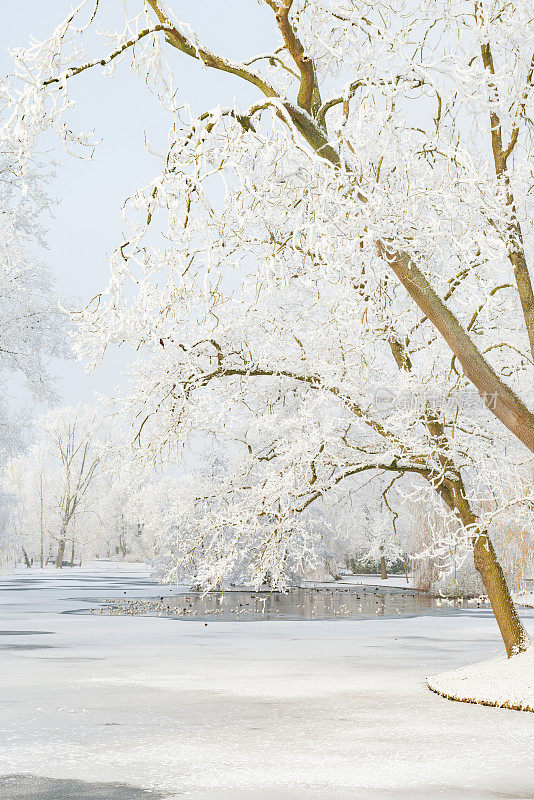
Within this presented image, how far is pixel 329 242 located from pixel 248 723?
471 cm

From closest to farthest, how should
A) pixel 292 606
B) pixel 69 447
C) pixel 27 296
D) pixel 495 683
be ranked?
1. pixel 495 683
2. pixel 27 296
3. pixel 292 606
4. pixel 69 447

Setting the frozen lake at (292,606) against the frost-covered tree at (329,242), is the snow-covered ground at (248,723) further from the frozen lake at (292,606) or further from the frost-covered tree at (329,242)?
the frozen lake at (292,606)

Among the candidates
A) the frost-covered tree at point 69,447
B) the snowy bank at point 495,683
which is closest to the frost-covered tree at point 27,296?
the snowy bank at point 495,683

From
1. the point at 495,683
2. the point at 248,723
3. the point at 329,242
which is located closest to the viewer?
the point at 329,242

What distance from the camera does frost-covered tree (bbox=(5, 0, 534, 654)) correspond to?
8.53 meters

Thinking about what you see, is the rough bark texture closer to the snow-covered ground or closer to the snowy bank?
the snow-covered ground

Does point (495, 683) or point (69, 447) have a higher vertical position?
point (69, 447)

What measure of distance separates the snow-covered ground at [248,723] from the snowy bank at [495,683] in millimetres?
244

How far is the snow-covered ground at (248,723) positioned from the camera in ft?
22.4

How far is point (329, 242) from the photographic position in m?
7.80

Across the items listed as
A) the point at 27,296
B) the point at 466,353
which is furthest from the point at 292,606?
the point at 466,353

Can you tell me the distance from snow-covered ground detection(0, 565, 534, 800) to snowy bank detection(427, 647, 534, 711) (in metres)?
0.24

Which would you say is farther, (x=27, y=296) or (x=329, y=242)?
(x=27, y=296)

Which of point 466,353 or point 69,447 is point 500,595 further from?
point 69,447
